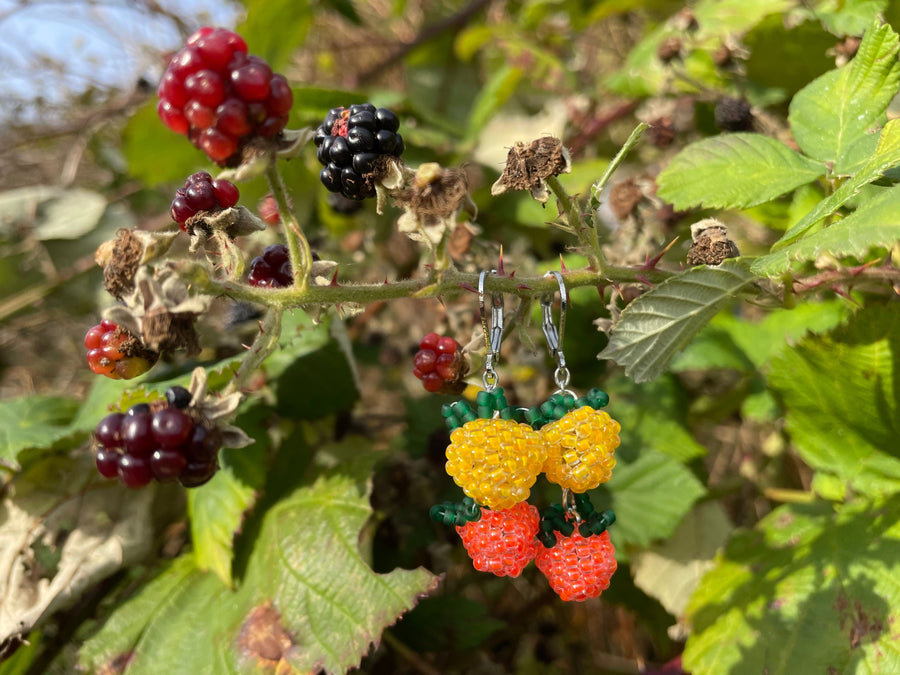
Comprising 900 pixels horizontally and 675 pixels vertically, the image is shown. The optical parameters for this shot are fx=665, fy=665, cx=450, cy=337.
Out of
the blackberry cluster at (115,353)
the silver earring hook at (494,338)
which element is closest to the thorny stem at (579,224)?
the silver earring hook at (494,338)

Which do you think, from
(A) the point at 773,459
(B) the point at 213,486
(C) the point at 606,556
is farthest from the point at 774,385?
(B) the point at 213,486

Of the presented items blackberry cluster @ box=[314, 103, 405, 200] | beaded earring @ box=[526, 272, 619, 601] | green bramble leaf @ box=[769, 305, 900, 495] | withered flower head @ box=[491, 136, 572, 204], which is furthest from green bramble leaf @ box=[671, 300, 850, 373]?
blackberry cluster @ box=[314, 103, 405, 200]

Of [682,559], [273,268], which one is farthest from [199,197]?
[682,559]

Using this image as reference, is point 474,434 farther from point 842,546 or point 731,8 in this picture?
point 731,8

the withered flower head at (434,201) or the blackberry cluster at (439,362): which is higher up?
the withered flower head at (434,201)

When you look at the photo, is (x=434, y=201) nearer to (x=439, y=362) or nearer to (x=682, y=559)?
(x=439, y=362)

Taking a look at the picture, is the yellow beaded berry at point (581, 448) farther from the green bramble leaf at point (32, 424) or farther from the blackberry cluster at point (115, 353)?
the green bramble leaf at point (32, 424)

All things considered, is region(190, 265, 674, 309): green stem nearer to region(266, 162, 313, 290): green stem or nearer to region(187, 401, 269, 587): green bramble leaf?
region(266, 162, 313, 290): green stem
